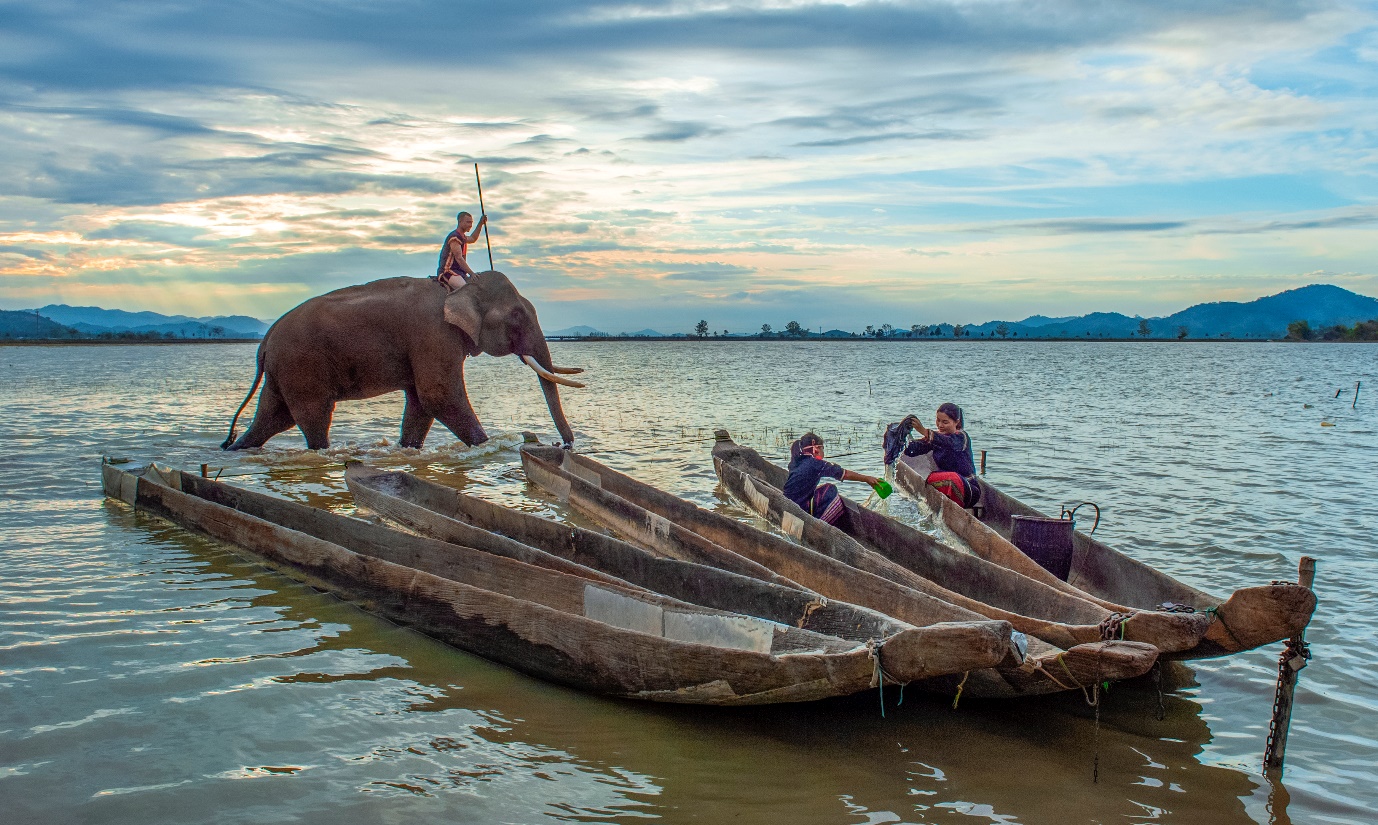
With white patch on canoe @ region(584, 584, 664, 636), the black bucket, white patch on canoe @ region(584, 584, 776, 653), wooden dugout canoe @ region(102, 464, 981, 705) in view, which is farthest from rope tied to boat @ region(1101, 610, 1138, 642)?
white patch on canoe @ region(584, 584, 664, 636)

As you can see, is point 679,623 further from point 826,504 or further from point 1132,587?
point 826,504

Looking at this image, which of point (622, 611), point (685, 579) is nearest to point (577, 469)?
point (685, 579)

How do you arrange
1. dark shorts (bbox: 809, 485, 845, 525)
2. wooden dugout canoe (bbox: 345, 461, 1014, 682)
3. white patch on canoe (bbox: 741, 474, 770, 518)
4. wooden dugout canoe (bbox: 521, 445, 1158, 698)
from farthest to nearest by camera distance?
white patch on canoe (bbox: 741, 474, 770, 518) < dark shorts (bbox: 809, 485, 845, 525) < wooden dugout canoe (bbox: 521, 445, 1158, 698) < wooden dugout canoe (bbox: 345, 461, 1014, 682)

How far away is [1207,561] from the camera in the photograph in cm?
895

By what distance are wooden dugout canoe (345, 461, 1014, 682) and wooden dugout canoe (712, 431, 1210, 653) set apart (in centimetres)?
84

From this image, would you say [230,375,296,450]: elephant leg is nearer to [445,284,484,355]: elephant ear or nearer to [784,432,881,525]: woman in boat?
[445,284,484,355]: elephant ear

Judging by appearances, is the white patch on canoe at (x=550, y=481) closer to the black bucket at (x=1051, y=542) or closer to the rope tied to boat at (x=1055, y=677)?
the black bucket at (x=1051, y=542)

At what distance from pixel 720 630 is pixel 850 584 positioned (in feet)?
4.20

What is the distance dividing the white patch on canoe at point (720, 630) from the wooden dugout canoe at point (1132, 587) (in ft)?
6.54

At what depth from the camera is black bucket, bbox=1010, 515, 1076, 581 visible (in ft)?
23.0

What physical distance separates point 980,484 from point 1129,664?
5636 mm

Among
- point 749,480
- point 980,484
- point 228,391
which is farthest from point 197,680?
point 228,391

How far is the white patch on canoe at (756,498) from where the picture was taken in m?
9.75

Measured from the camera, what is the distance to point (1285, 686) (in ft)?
14.8
